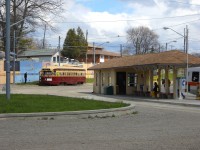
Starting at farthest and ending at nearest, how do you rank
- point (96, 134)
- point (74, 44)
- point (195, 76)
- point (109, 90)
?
point (74, 44)
point (109, 90)
point (195, 76)
point (96, 134)

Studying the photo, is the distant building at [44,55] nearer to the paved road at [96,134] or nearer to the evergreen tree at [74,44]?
the evergreen tree at [74,44]

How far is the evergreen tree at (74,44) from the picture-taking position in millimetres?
108812

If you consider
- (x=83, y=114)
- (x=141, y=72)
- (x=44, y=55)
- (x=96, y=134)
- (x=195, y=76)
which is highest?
(x=44, y=55)

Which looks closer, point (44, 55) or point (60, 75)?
point (60, 75)

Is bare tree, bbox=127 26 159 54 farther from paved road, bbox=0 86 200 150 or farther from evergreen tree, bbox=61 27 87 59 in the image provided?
paved road, bbox=0 86 200 150

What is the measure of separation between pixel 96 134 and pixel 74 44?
96.2m

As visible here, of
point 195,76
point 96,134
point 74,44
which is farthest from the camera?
point 74,44

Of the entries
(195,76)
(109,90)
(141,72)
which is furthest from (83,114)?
(195,76)

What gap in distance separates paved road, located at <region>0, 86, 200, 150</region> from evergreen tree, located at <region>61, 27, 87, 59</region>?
9211 centimetres

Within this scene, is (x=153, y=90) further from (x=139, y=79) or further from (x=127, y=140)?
(x=127, y=140)

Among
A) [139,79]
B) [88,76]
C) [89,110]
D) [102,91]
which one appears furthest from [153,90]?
[88,76]

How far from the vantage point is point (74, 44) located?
10838 cm

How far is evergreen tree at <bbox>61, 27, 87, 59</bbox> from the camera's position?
109 meters

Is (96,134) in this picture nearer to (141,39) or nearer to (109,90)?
(109,90)
